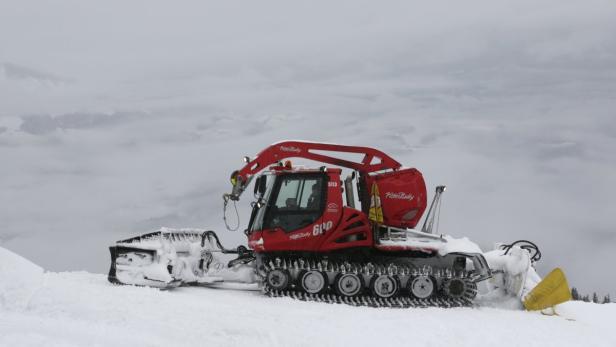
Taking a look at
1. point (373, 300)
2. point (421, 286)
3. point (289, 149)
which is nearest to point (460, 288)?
point (421, 286)

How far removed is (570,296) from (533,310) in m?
0.86

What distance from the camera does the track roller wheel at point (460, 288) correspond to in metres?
13.1

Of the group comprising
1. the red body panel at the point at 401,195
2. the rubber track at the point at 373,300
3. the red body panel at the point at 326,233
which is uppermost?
the red body panel at the point at 401,195

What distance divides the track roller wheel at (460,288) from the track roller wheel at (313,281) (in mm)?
2568

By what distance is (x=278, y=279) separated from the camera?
43.2 feet

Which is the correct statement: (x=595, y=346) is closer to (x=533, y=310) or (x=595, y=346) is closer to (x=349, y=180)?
(x=533, y=310)

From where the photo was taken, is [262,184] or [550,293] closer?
[550,293]

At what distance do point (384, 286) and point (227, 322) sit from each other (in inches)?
185

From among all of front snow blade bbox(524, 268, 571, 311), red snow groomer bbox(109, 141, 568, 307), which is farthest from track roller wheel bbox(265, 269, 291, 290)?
front snow blade bbox(524, 268, 571, 311)

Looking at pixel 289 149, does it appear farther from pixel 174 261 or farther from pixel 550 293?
pixel 550 293

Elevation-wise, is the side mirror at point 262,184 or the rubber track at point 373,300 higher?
the side mirror at point 262,184

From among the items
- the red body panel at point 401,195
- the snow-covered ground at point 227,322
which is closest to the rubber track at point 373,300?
the snow-covered ground at point 227,322

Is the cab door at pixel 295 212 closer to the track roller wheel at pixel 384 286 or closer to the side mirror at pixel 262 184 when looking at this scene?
the side mirror at pixel 262 184

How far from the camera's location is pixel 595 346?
10031 mm
